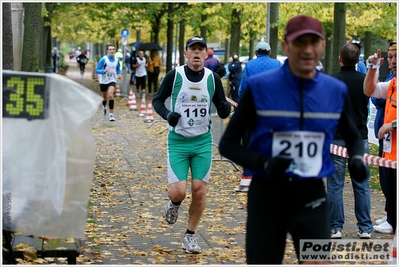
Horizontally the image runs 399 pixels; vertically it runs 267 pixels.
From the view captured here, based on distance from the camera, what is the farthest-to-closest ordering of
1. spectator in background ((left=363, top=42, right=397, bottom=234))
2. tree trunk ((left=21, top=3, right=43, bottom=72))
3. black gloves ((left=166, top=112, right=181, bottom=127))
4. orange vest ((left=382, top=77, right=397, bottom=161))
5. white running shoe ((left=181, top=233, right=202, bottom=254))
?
tree trunk ((left=21, top=3, right=43, bottom=72)), orange vest ((left=382, top=77, right=397, bottom=161)), spectator in background ((left=363, top=42, right=397, bottom=234)), white running shoe ((left=181, top=233, right=202, bottom=254)), black gloves ((left=166, top=112, right=181, bottom=127))

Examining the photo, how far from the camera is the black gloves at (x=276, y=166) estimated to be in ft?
13.9

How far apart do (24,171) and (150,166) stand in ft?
29.2

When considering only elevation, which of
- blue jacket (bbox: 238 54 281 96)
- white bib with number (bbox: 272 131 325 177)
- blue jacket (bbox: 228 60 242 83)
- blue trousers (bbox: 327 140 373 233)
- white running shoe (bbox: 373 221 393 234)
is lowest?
white running shoe (bbox: 373 221 393 234)

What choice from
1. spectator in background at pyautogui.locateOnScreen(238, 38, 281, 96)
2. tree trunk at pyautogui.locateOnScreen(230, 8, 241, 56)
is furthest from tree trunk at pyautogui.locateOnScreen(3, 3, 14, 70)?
tree trunk at pyautogui.locateOnScreen(230, 8, 241, 56)

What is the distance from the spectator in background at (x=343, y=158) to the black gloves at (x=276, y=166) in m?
4.01

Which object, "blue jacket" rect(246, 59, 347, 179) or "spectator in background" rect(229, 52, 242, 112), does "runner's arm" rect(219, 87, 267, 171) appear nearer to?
"blue jacket" rect(246, 59, 347, 179)

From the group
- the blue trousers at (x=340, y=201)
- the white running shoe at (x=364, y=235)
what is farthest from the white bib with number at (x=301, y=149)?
the white running shoe at (x=364, y=235)

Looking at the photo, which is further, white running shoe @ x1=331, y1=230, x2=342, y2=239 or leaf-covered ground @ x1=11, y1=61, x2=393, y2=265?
white running shoe @ x1=331, y1=230, x2=342, y2=239

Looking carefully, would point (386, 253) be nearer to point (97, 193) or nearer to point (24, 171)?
point (24, 171)

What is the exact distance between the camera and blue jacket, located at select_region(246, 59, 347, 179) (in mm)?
4398

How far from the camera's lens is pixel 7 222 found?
5.48 m

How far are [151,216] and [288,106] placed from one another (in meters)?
5.42

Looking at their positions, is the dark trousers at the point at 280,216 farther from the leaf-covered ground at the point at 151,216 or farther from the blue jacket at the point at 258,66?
the blue jacket at the point at 258,66

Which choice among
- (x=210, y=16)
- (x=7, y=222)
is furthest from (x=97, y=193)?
(x=210, y=16)
